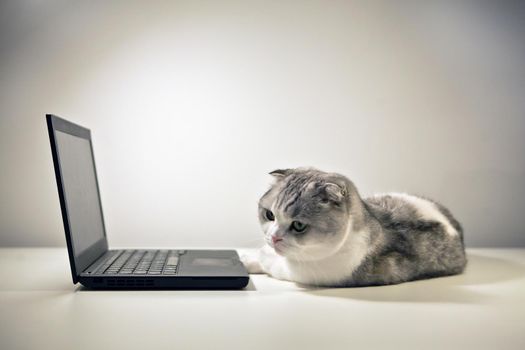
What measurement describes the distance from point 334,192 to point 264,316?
15.6 inches

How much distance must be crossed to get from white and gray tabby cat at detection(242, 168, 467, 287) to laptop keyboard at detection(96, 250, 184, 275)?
0.83 ft

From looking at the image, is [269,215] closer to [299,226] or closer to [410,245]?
[299,226]

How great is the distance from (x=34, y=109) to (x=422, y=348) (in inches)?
66.4

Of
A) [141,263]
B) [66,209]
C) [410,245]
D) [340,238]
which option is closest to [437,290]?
[410,245]

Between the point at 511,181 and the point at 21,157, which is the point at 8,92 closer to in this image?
the point at 21,157

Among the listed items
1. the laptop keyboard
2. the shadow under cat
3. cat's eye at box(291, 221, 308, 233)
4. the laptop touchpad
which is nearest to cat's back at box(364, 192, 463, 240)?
the shadow under cat

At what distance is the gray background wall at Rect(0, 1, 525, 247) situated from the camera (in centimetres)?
193

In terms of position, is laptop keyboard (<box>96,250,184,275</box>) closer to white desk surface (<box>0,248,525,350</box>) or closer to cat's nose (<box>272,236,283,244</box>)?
white desk surface (<box>0,248,525,350</box>)

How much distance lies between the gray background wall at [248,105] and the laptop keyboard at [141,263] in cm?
47

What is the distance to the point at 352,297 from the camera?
122 cm

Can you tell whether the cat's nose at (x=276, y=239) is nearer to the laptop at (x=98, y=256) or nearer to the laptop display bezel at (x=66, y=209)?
the laptop at (x=98, y=256)

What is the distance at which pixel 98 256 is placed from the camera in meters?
1.50

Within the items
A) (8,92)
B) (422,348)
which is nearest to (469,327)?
(422,348)

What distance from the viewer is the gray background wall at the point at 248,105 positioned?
6.33 ft
